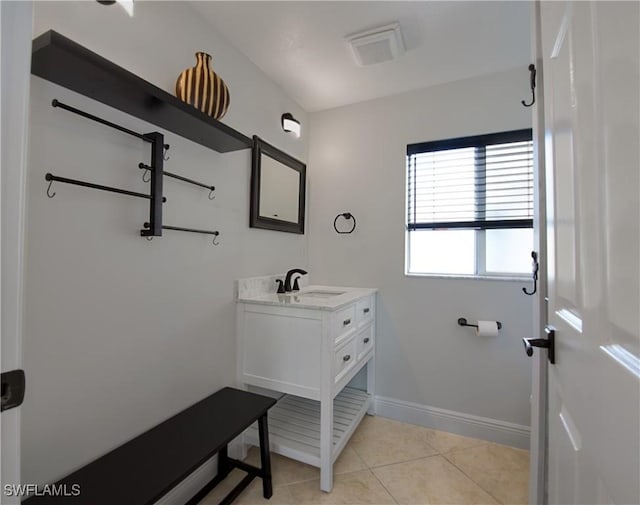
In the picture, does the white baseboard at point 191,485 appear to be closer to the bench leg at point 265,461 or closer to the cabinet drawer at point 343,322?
the bench leg at point 265,461

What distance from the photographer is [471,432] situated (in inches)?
82.8

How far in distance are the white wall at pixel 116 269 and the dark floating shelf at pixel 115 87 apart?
0.19 feet

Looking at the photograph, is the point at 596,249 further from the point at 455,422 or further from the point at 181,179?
the point at 455,422

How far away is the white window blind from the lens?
2.06 m

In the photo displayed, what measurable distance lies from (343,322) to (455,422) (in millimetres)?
1173

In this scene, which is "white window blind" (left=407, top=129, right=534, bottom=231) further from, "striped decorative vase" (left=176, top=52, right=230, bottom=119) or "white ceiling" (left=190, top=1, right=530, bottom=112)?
"striped decorative vase" (left=176, top=52, right=230, bottom=119)

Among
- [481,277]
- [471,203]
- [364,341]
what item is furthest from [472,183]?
[364,341]

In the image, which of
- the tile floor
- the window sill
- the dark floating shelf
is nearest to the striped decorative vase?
the dark floating shelf

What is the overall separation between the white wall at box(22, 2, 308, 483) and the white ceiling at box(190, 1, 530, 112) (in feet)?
0.72

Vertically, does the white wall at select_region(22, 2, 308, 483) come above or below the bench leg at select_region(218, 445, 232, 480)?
above

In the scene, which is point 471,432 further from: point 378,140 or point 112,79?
point 112,79

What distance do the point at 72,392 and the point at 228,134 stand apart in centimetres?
122

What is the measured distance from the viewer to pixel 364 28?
5.57 ft

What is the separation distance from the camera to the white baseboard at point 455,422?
2.00 m
